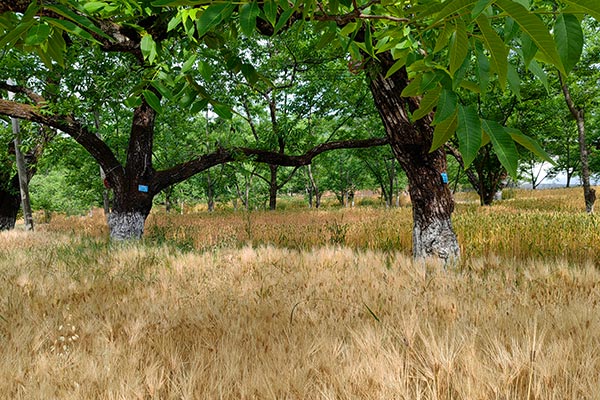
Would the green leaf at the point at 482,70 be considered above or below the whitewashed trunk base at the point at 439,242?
above

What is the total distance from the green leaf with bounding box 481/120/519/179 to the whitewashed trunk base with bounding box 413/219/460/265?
3.77 metres

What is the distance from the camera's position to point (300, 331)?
2.13m

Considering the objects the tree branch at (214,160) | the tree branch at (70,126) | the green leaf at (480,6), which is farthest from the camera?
the tree branch at (214,160)

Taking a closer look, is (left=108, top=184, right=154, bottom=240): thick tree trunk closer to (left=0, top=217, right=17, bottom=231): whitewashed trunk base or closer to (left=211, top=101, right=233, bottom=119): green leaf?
(left=211, top=101, right=233, bottom=119): green leaf

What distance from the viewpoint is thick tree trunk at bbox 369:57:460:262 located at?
13.8ft

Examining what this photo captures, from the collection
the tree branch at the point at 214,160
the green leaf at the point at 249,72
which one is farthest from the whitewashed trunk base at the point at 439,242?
the green leaf at the point at 249,72

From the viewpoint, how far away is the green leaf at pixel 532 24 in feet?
2.42

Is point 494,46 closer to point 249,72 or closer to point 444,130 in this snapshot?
point 444,130

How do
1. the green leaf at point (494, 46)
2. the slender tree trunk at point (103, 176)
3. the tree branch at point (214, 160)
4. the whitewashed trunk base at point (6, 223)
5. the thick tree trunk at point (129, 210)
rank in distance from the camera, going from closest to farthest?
the green leaf at point (494, 46), the thick tree trunk at point (129, 210), the tree branch at point (214, 160), the slender tree trunk at point (103, 176), the whitewashed trunk base at point (6, 223)

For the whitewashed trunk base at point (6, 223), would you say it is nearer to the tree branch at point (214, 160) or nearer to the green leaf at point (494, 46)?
the tree branch at point (214, 160)

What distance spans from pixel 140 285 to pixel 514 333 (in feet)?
10.9

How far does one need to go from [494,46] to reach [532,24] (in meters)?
0.09

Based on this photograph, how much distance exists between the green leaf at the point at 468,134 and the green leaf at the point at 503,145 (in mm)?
33

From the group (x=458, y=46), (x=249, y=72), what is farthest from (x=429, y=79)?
(x=249, y=72)
